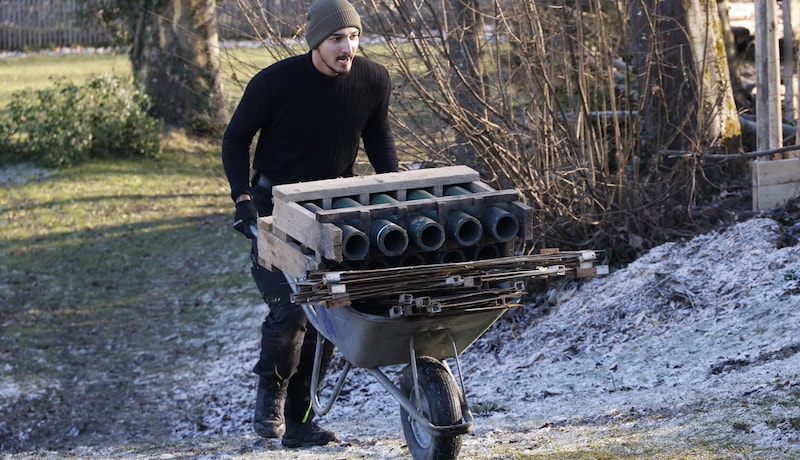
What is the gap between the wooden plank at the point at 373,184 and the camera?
4.40 metres

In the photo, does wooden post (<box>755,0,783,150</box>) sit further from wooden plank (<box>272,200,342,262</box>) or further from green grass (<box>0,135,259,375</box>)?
wooden plank (<box>272,200,342,262</box>)

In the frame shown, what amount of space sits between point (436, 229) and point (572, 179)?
4334 mm

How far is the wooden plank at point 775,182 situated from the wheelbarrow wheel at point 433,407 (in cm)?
461

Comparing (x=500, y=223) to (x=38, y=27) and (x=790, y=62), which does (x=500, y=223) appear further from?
(x=38, y=27)

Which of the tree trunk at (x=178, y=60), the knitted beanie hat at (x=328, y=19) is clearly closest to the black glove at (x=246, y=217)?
the knitted beanie hat at (x=328, y=19)

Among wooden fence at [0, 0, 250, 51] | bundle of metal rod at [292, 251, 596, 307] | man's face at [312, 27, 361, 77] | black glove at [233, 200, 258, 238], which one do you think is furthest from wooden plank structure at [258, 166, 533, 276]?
wooden fence at [0, 0, 250, 51]

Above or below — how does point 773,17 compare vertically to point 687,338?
above

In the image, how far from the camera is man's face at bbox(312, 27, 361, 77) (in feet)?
16.6

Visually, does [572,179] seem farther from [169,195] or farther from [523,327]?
[169,195]

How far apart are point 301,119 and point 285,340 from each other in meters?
1.07

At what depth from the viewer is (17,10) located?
31.5 meters

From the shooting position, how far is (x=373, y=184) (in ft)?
14.5

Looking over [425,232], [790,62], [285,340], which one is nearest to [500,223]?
[425,232]

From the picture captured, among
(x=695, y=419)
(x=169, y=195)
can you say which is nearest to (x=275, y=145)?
(x=695, y=419)
